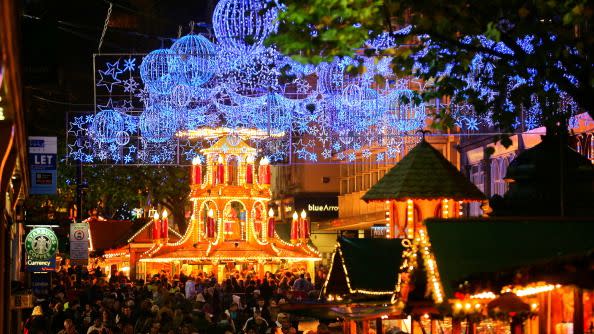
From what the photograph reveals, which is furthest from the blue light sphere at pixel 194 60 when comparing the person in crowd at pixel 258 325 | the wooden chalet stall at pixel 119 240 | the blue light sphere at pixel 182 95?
the wooden chalet stall at pixel 119 240

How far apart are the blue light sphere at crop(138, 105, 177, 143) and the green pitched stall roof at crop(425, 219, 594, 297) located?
788 inches

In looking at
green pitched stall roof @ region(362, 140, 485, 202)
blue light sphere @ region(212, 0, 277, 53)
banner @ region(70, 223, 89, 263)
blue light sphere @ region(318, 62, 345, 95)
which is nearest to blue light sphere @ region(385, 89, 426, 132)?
blue light sphere @ region(318, 62, 345, 95)

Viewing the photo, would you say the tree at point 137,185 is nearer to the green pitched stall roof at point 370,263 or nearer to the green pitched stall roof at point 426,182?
the green pitched stall roof at point 426,182

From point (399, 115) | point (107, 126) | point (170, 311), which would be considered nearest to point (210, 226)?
point (107, 126)

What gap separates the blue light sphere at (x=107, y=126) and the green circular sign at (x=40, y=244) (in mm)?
2799

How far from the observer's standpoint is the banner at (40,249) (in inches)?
1236

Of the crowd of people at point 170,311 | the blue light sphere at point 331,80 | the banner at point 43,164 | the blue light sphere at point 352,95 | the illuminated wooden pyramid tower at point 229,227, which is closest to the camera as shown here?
the crowd of people at point 170,311

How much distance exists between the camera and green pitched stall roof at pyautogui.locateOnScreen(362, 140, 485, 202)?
71.2 feet

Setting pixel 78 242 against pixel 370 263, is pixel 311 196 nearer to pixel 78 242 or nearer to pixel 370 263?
pixel 78 242

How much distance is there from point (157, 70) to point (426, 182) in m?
11.8

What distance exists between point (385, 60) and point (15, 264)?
38.9 ft

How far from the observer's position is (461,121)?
32.2 m

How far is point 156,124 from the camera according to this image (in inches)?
1300

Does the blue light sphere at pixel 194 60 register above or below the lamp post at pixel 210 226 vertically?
above
